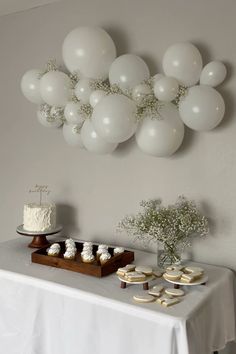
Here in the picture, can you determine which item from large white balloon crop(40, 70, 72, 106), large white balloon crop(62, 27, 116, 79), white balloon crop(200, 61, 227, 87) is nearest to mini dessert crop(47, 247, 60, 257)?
large white balloon crop(40, 70, 72, 106)

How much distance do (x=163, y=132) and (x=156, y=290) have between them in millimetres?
609

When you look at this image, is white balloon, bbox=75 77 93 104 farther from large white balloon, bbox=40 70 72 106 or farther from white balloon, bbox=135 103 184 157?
white balloon, bbox=135 103 184 157

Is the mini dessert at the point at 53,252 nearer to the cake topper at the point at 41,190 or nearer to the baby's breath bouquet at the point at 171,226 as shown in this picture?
the baby's breath bouquet at the point at 171,226

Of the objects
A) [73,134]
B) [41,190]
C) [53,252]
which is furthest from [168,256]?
[41,190]

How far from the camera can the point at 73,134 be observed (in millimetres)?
1749

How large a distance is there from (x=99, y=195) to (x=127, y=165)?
0.23 m

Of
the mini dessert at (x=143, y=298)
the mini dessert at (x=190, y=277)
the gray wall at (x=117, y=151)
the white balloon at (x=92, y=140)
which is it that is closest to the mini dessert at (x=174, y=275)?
the mini dessert at (x=190, y=277)

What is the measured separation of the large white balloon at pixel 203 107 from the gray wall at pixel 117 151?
0.44 ft

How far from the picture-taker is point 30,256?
5.44 ft

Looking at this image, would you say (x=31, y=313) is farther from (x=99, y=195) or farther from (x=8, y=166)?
(x=8, y=166)

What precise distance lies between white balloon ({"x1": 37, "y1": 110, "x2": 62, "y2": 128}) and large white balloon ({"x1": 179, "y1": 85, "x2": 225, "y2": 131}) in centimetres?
69

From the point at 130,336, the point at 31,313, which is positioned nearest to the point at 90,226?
the point at 31,313

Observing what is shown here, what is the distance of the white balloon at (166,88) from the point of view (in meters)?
1.44

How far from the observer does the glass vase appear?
4.85 feet
